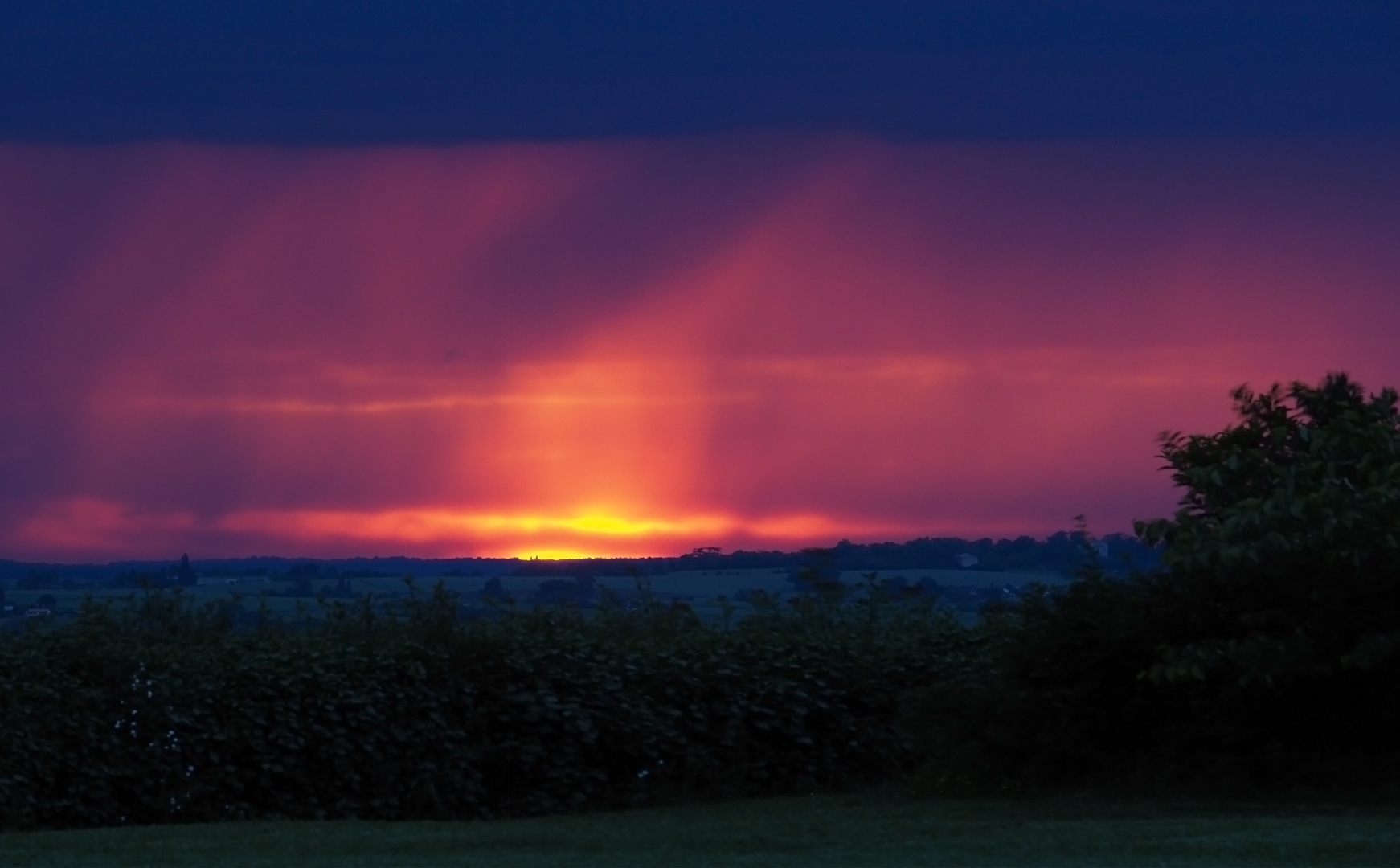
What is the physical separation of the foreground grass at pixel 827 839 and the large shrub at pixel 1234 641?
2.84 ft

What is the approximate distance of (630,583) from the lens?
19.0 metres

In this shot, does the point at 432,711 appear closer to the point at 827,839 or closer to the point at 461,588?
the point at 461,588

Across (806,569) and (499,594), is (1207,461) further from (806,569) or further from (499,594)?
(499,594)

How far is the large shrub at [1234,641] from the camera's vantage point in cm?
1355

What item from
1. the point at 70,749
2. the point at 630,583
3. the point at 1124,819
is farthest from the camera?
the point at 630,583

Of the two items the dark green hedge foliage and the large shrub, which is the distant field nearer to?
the dark green hedge foliage

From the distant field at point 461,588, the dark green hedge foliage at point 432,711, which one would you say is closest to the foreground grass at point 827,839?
the dark green hedge foliage at point 432,711

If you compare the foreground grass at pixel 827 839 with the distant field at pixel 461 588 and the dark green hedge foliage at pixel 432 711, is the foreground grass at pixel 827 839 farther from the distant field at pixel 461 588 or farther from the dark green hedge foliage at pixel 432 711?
the distant field at pixel 461 588

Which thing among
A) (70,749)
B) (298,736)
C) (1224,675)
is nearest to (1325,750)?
(1224,675)

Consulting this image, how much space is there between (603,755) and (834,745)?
2668mm

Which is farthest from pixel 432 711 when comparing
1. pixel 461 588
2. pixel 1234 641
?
pixel 1234 641

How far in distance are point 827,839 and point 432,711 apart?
4753 millimetres

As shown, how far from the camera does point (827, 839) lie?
40.5 feet

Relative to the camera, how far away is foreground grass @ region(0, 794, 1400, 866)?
36.5 ft
